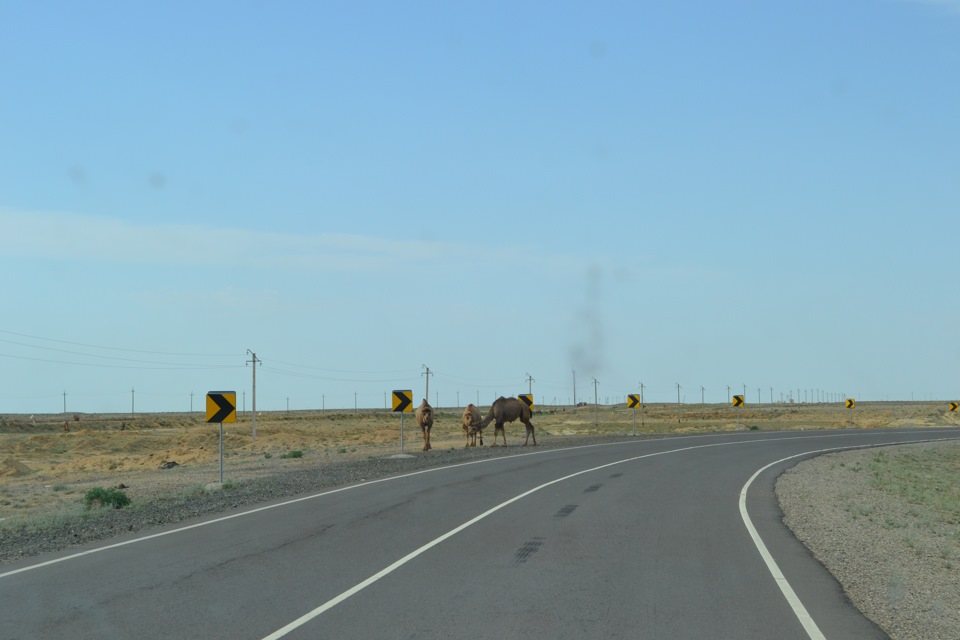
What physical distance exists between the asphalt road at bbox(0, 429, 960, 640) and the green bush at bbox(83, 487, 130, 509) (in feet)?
13.6

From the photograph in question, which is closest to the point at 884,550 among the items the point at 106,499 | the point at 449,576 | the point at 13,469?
the point at 449,576

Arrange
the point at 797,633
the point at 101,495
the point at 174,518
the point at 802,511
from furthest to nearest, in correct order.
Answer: the point at 101,495
the point at 802,511
the point at 174,518
the point at 797,633

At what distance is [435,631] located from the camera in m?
8.24

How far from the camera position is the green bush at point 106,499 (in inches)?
804

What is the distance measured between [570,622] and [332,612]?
7.56ft

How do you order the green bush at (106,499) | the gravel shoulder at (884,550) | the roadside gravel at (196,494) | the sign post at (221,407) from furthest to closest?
Answer: the sign post at (221,407) → the green bush at (106,499) → the roadside gravel at (196,494) → the gravel shoulder at (884,550)

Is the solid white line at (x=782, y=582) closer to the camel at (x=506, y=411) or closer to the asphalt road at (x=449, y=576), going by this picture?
the asphalt road at (x=449, y=576)

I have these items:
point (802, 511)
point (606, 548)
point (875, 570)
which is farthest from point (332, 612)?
point (802, 511)

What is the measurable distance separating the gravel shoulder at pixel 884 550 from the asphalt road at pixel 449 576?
39 centimetres

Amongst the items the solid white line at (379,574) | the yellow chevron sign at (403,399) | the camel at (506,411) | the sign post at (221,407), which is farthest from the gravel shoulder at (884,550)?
the camel at (506,411)

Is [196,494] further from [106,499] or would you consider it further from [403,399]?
[403,399]

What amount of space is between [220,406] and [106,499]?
472 centimetres

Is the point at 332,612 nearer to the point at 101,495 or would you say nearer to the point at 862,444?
the point at 101,495

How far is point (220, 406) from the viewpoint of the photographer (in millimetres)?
25000
